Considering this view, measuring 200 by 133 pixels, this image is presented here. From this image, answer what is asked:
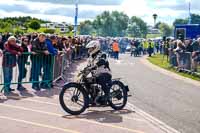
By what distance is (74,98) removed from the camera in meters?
11.3

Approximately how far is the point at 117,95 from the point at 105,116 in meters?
1.01

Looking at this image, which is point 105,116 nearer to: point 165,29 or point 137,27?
point 137,27

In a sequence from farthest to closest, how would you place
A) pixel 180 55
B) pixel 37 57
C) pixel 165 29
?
pixel 165 29 → pixel 180 55 → pixel 37 57

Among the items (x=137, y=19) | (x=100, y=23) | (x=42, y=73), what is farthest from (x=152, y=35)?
(x=42, y=73)

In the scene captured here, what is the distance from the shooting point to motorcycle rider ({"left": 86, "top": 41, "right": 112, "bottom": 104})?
1144 cm

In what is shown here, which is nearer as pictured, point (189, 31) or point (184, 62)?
point (184, 62)

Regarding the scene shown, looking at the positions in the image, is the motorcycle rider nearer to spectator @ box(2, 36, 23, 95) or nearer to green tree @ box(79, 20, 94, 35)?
spectator @ box(2, 36, 23, 95)

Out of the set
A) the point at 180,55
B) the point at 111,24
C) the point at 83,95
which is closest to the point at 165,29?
the point at 111,24

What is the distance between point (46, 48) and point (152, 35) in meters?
81.2

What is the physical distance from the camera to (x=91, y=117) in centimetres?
1088

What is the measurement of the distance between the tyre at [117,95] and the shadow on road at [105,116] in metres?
0.20

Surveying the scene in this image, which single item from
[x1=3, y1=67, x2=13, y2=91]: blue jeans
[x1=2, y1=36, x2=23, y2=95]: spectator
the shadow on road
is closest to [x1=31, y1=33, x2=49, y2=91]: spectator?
[x1=2, y1=36, x2=23, y2=95]: spectator

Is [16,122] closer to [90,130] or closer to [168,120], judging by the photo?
[90,130]

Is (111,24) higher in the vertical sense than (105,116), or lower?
higher
